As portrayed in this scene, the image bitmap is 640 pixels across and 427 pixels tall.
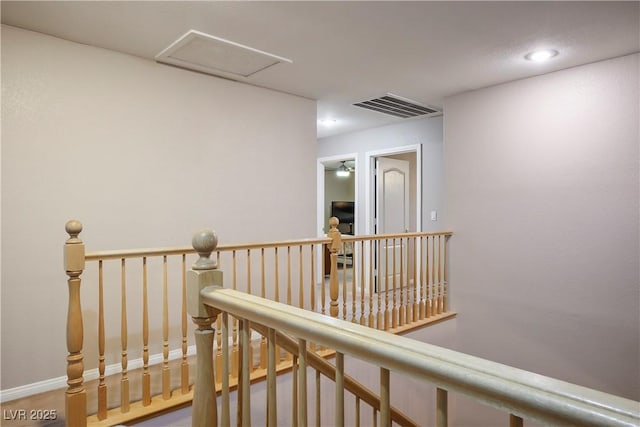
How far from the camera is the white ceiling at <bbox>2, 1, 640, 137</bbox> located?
2396 mm

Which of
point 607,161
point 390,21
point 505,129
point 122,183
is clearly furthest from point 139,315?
point 607,161

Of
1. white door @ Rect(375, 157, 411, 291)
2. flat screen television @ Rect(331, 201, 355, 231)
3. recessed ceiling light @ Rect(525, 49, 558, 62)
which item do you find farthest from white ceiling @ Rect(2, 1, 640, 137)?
flat screen television @ Rect(331, 201, 355, 231)

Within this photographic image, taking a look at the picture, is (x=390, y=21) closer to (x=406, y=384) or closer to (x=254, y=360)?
(x=254, y=360)

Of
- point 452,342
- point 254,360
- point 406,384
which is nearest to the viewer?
point 254,360

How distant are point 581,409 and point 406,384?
3297mm

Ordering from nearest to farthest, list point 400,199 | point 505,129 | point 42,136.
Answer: point 42,136
point 505,129
point 400,199

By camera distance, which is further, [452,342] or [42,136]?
[452,342]

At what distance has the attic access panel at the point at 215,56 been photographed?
9.22ft

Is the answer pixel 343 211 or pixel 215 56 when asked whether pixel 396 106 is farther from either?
pixel 343 211

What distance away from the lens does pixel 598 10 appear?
2.45 m

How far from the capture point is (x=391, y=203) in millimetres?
5977

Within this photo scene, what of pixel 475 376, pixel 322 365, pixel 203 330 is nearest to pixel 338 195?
pixel 322 365

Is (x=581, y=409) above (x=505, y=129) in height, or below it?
below

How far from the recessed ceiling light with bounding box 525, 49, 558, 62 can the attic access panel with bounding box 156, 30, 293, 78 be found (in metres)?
1.92
